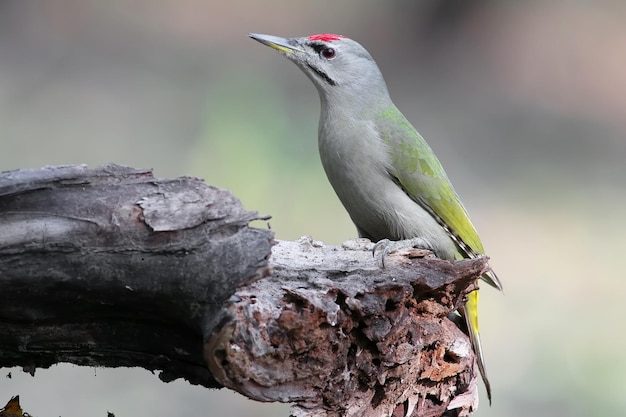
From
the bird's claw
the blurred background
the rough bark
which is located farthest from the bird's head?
the blurred background

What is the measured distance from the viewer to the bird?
448cm

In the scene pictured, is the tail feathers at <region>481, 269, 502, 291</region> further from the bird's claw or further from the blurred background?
the blurred background

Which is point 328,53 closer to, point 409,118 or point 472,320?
point 472,320

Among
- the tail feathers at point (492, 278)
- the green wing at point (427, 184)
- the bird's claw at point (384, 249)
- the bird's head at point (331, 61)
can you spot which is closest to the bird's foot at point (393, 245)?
the bird's claw at point (384, 249)

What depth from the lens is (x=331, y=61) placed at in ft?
15.8

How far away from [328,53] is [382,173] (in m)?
0.82

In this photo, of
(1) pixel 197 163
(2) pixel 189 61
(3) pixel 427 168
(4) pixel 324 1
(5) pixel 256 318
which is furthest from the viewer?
(4) pixel 324 1

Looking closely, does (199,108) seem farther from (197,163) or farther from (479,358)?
(479,358)

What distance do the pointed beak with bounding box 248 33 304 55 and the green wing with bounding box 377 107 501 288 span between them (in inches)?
26.1

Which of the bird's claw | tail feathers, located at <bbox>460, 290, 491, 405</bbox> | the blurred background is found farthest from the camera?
the blurred background

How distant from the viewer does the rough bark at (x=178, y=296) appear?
9.61 feet

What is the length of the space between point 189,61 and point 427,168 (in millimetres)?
5530

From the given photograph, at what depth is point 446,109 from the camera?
9.88 metres

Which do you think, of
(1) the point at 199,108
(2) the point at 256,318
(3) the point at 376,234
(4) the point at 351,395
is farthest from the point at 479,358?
(1) the point at 199,108
